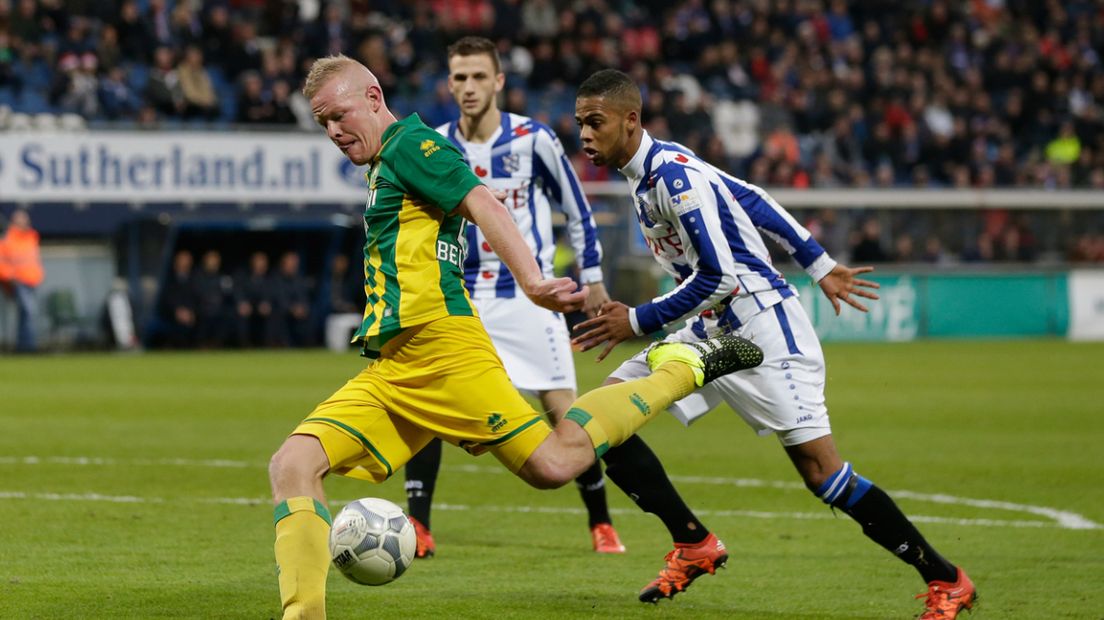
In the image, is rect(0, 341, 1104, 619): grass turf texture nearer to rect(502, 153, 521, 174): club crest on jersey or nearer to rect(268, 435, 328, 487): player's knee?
rect(268, 435, 328, 487): player's knee

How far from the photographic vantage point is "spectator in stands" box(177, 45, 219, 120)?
81.1 ft

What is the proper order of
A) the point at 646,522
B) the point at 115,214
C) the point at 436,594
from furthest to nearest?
the point at 115,214 → the point at 646,522 → the point at 436,594

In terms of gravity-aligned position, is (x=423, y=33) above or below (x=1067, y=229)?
above

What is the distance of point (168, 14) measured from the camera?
2644cm

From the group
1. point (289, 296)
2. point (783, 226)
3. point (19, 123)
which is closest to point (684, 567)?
point (783, 226)

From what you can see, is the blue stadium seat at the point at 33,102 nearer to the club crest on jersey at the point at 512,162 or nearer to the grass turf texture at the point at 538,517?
the grass turf texture at the point at 538,517

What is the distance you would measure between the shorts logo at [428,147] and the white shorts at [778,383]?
1.35m

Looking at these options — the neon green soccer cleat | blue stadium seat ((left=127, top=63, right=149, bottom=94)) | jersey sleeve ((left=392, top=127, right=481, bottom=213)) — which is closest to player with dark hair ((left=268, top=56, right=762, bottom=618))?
jersey sleeve ((left=392, top=127, right=481, bottom=213))

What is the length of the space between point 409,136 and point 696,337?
1.63 metres

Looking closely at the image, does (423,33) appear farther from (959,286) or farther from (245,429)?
(245,429)

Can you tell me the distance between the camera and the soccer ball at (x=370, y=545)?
5367mm

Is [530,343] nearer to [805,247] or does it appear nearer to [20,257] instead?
[805,247]

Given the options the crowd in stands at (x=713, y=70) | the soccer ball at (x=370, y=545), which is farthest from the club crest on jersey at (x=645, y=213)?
the crowd in stands at (x=713, y=70)

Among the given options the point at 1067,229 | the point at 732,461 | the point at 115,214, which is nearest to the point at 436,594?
the point at 732,461
